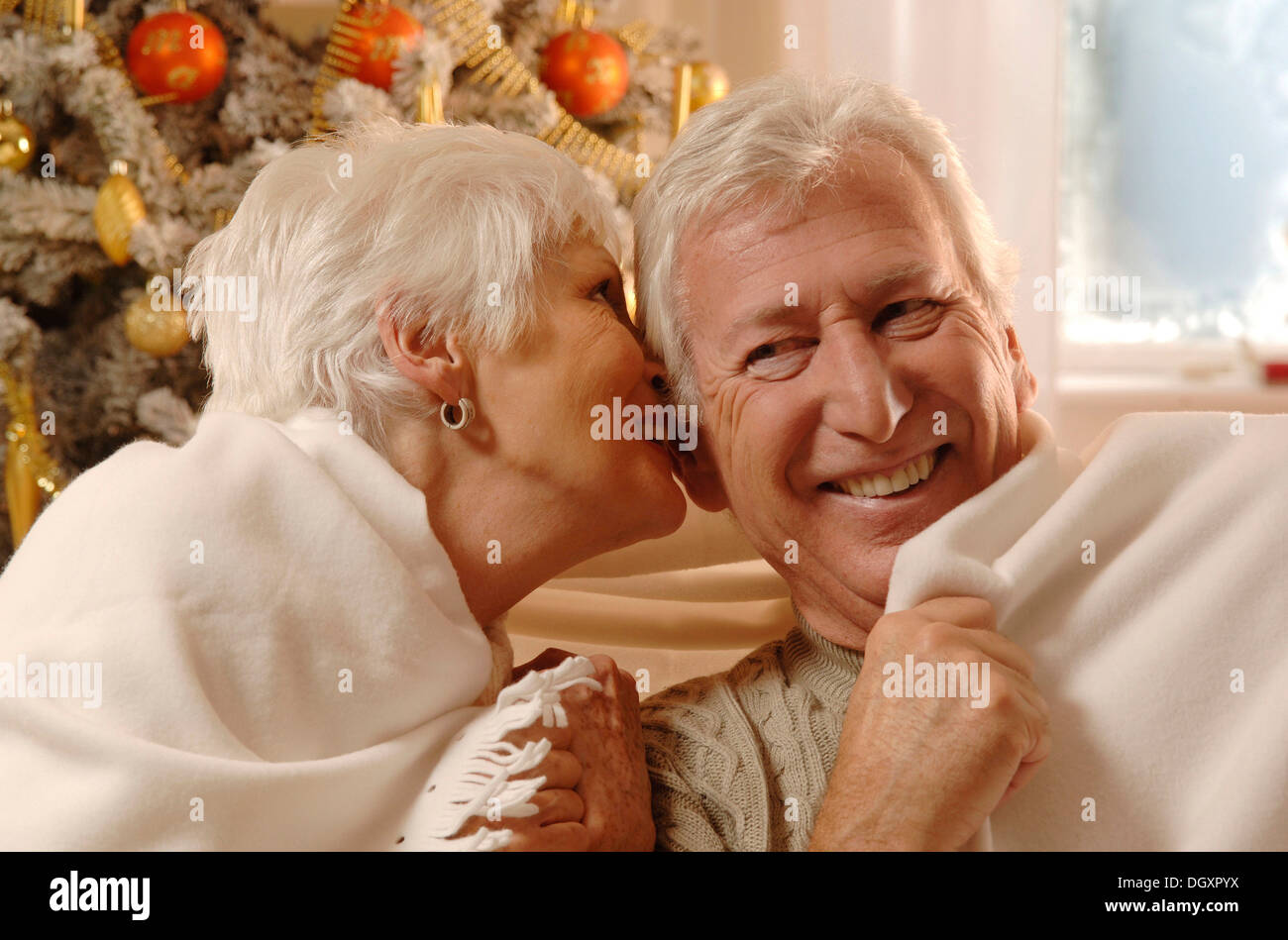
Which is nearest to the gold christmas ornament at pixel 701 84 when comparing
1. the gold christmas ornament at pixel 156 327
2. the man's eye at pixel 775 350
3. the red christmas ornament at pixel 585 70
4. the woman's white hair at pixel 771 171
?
the red christmas ornament at pixel 585 70

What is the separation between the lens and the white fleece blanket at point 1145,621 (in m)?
1.30

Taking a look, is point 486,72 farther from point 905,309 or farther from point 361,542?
point 361,542

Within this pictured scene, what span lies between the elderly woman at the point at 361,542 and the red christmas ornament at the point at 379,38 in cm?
96

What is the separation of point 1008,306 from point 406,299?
2.40 ft

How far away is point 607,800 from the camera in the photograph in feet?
4.27

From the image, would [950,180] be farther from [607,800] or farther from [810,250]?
[607,800]

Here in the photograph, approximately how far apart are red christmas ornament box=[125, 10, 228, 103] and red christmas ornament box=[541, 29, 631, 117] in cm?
66

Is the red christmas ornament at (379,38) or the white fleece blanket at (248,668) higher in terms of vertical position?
the red christmas ornament at (379,38)

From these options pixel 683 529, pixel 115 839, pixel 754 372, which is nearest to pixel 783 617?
pixel 683 529

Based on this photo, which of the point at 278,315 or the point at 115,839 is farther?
the point at 278,315

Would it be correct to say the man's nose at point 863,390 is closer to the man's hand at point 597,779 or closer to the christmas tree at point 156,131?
the man's hand at point 597,779

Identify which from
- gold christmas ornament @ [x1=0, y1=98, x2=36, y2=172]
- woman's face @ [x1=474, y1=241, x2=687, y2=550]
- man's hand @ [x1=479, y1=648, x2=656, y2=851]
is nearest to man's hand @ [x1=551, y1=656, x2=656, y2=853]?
man's hand @ [x1=479, y1=648, x2=656, y2=851]

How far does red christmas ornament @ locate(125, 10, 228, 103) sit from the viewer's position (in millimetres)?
2418

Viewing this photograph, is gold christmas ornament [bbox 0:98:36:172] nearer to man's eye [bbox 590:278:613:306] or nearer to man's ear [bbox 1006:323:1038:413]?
man's eye [bbox 590:278:613:306]
